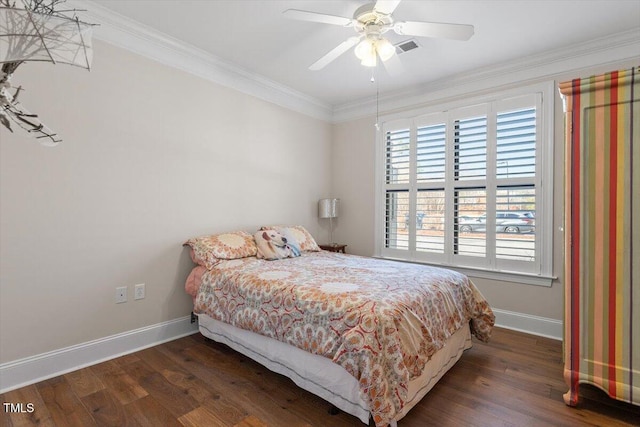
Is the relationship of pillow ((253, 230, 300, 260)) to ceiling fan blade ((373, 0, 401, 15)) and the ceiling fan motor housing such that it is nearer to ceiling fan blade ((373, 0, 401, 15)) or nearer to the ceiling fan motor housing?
the ceiling fan motor housing

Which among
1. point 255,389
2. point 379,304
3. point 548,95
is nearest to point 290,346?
point 255,389

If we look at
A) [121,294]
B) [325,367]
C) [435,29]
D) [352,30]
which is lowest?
[325,367]

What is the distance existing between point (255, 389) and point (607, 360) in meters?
2.11

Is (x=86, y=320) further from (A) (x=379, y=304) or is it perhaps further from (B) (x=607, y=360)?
(B) (x=607, y=360)

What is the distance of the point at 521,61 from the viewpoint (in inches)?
121

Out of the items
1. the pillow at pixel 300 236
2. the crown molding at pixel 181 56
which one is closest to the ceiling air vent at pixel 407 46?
the crown molding at pixel 181 56

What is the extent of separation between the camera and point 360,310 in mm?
1701

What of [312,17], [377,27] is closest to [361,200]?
[377,27]

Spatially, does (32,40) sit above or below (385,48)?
below

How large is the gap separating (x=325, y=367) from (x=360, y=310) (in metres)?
0.42

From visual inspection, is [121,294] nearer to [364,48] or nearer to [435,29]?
[364,48]

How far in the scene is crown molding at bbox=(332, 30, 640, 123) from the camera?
8.77 ft

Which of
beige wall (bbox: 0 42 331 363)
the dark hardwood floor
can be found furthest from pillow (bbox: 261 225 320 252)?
the dark hardwood floor

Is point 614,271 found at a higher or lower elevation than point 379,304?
higher
